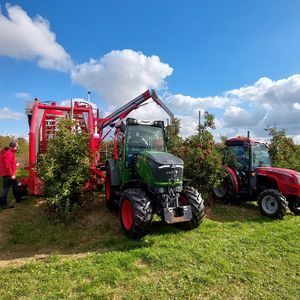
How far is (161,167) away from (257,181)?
14.4 feet

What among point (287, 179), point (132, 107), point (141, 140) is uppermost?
point (132, 107)

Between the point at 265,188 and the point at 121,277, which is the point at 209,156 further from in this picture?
the point at 121,277

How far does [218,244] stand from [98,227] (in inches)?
107

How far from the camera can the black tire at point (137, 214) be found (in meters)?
5.85

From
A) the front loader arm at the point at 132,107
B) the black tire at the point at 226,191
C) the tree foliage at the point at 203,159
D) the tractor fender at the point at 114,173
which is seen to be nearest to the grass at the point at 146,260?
the tractor fender at the point at 114,173

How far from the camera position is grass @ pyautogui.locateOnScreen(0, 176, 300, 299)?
13.9 ft

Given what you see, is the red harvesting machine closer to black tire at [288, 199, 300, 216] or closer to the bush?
the bush

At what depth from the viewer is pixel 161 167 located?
20.3ft

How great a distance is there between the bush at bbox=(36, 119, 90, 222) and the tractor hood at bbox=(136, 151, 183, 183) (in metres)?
1.86

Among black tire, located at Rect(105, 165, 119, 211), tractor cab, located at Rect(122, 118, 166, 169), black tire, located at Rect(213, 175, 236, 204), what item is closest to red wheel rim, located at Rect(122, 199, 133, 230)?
black tire, located at Rect(105, 165, 119, 211)

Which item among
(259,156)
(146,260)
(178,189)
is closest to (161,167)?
(178,189)

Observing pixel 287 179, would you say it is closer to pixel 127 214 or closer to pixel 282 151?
pixel 127 214

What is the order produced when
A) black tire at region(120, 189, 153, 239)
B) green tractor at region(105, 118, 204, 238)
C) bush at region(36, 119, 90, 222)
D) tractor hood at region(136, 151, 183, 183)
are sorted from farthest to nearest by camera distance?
1. bush at region(36, 119, 90, 222)
2. tractor hood at region(136, 151, 183, 183)
3. green tractor at region(105, 118, 204, 238)
4. black tire at region(120, 189, 153, 239)

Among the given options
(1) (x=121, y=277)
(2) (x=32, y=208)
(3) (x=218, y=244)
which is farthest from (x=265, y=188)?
(2) (x=32, y=208)
